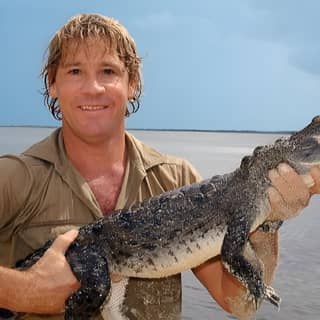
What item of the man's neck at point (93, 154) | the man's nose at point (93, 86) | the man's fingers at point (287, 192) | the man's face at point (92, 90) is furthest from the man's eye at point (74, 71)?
the man's fingers at point (287, 192)

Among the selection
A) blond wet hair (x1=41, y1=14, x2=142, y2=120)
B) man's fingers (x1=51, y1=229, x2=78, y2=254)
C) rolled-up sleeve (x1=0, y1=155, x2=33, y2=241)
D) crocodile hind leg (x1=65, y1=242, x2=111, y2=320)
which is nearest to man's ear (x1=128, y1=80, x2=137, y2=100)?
blond wet hair (x1=41, y1=14, x2=142, y2=120)

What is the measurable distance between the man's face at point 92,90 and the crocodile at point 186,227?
877 mm

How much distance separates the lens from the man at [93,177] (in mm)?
5277

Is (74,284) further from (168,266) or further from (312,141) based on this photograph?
(312,141)

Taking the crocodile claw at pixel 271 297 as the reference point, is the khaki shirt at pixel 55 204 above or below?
above

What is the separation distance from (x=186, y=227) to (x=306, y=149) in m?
1.16

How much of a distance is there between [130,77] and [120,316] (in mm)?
2269

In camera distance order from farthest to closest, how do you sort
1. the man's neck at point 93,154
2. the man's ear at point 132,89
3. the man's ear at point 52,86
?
the man's ear at point 132,89
the man's ear at point 52,86
the man's neck at point 93,154

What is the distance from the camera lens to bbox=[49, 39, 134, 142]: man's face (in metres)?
5.53

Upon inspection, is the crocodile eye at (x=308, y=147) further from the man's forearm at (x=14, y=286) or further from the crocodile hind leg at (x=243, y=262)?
the man's forearm at (x=14, y=286)

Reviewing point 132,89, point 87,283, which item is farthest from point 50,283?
point 132,89

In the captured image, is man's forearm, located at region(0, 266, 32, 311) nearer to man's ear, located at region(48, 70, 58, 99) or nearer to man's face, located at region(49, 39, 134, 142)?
man's face, located at region(49, 39, 134, 142)

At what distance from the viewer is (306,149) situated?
501 centimetres

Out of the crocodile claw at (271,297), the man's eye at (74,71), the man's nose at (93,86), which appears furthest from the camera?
the man's eye at (74,71)
